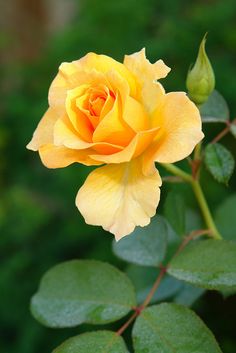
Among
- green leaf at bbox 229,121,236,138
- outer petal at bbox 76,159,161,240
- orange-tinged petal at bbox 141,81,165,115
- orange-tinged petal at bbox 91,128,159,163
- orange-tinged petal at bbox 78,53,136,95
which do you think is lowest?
outer petal at bbox 76,159,161,240

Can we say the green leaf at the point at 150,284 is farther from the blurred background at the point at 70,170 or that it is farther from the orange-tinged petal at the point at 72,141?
the blurred background at the point at 70,170

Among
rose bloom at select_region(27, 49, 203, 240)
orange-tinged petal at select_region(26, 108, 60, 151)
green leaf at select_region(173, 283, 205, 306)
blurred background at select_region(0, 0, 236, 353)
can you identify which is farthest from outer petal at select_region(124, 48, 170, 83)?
blurred background at select_region(0, 0, 236, 353)

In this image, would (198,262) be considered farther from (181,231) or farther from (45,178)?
(45,178)

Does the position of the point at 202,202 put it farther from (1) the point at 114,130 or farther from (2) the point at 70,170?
(2) the point at 70,170

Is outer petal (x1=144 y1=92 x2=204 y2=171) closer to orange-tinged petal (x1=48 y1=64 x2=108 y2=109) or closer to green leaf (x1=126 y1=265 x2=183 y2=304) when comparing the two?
orange-tinged petal (x1=48 y1=64 x2=108 y2=109)

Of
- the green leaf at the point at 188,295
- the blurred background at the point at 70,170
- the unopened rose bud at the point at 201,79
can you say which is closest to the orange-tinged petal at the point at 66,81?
the unopened rose bud at the point at 201,79

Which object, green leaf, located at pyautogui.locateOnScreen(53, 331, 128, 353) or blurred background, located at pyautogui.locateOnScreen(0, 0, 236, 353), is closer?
green leaf, located at pyautogui.locateOnScreen(53, 331, 128, 353)

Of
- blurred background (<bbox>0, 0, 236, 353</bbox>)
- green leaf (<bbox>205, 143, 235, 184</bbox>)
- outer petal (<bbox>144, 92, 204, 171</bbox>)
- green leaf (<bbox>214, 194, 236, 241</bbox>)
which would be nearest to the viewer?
outer petal (<bbox>144, 92, 204, 171</bbox>)

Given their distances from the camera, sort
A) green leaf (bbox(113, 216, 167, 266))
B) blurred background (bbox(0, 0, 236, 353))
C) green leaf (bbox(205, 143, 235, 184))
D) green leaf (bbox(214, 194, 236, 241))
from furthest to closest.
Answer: blurred background (bbox(0, 0, 236, 353)) → green leaf (bbox(214, 194, 236, 241)) → green leaf (bbox(113, 216, 167, 266)) → green leaf (bbox(205, 143, 235, 184))
